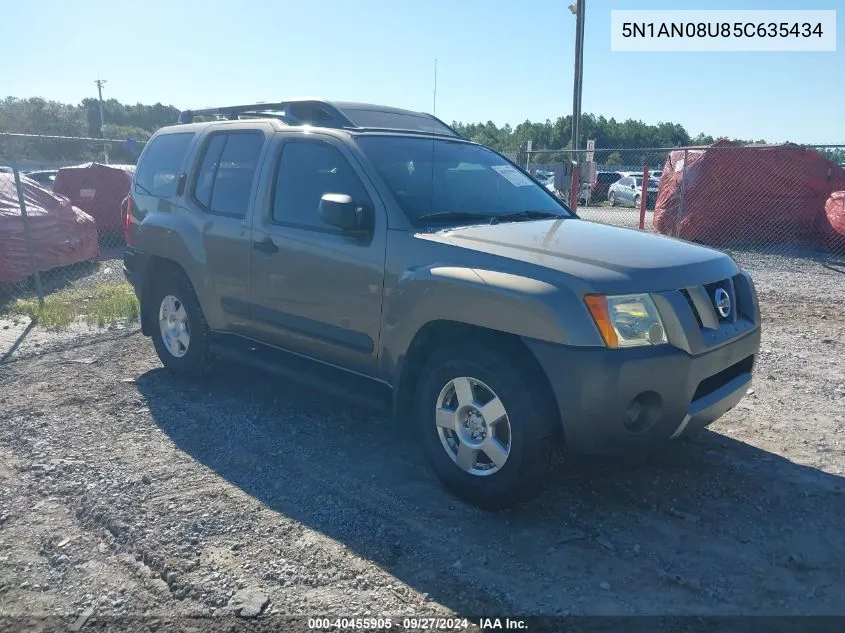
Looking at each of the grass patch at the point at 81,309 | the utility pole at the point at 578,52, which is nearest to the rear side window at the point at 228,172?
the grass patch at the point at 81,309

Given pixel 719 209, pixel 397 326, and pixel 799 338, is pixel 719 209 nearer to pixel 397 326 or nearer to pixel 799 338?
pixel 799 338

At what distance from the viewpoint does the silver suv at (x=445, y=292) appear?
10.6 feet

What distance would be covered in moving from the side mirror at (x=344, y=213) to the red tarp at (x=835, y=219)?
11.9 m

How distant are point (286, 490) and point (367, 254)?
1387 mm

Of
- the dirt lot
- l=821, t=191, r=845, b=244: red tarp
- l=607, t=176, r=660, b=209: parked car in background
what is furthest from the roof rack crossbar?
l=607, t=176, r=660, b=209: parked car in background

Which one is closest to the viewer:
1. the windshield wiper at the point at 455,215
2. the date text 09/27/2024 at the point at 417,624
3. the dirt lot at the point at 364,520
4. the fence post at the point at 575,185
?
the date text 09/27/2024 at the point at 417,624

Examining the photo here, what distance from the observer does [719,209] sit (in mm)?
14305

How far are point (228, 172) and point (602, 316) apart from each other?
10.3ft

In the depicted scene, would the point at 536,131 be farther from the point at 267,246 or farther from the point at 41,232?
the point at 267,246

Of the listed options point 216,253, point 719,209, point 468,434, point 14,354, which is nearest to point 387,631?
point 468,434

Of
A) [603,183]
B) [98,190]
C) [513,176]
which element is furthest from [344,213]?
[603,183]

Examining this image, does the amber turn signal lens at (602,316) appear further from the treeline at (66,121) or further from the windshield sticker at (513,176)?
the treeline at (66,121)

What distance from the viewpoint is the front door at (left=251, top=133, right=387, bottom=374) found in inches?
160

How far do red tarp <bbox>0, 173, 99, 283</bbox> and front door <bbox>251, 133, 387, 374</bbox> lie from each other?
5.64 m
